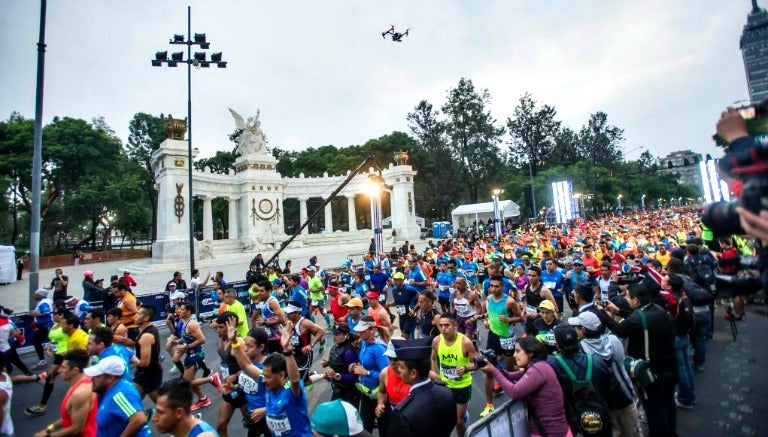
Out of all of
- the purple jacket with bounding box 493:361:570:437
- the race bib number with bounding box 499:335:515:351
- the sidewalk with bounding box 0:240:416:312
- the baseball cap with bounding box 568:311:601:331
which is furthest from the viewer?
the sidewalk with bounding box 0:240:416:312

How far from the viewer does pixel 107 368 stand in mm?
3523

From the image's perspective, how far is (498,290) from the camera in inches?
248

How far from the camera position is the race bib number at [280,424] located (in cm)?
357

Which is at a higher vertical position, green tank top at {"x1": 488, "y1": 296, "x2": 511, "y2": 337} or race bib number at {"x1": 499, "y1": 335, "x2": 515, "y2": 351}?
green tank top at {"x1": 488, "y1": 296, "x2": 511, "y2": 337}

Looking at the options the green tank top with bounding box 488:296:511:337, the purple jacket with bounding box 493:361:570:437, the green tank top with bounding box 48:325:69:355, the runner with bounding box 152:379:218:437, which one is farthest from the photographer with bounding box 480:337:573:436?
the green tank top with bounding box 48:325:69:355

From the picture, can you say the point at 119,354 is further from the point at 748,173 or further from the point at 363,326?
the point at 748,173

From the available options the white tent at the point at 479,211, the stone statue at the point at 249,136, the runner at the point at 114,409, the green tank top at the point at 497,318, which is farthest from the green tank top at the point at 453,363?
the stone statue at the point at 249,136

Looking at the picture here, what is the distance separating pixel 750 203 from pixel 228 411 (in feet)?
17.5

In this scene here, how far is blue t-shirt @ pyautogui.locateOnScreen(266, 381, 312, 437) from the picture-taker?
356 centimetres

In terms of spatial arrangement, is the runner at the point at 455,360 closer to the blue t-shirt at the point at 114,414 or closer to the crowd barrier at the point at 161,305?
the blue t-shirt at the point at 114,414

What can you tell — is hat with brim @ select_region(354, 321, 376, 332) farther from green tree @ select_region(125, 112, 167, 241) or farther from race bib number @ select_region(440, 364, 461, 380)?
green tree @ select_region(125, 112, 167, 241)

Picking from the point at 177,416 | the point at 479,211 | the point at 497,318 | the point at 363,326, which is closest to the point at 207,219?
the point at 479,211

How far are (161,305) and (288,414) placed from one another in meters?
11.5

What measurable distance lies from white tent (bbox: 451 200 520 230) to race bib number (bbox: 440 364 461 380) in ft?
105
